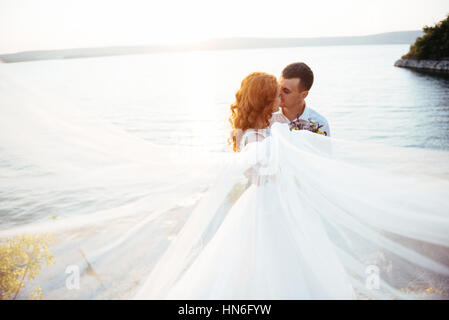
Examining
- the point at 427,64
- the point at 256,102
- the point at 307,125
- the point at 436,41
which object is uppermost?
the point at 436,41

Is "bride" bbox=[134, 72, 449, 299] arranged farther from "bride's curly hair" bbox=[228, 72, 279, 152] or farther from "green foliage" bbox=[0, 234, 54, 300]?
"green foliage" bbox=[0, 234, 54, 300]

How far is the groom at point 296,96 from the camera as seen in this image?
338 centimetres

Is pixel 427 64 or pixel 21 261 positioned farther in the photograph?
pixel 427 64

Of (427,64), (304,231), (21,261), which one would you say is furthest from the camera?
(427,64)

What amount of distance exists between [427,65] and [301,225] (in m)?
67.4

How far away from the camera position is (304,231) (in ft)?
7.68

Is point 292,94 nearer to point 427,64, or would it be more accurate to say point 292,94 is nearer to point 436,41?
point 436,41

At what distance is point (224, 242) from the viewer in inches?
89.0

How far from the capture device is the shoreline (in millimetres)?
50591

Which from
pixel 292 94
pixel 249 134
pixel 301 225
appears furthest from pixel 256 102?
pixel 301 225

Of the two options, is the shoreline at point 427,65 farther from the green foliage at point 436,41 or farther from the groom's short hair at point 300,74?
the groom's short hair at point 300,74
